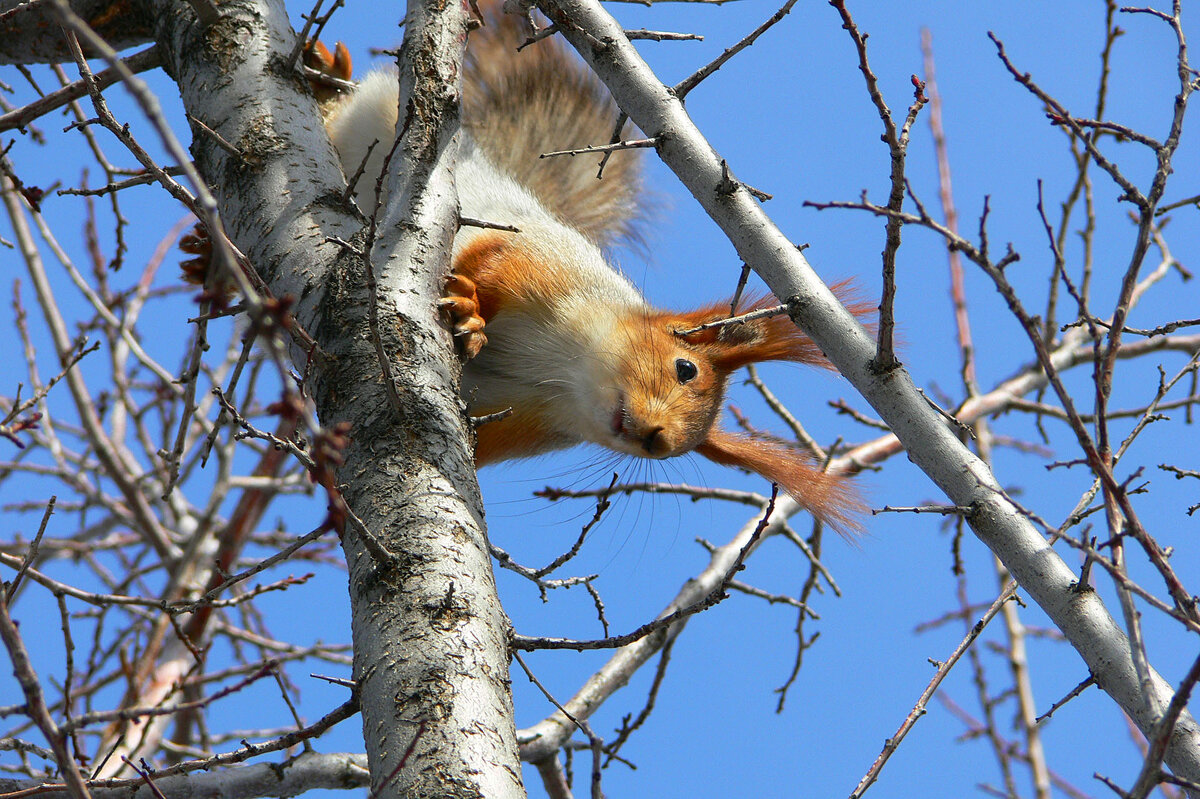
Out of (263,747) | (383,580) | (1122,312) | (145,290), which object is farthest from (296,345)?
(145,290)

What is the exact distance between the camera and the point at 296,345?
6.94ft

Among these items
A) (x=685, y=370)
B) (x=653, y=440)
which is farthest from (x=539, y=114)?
(x=653, y=440)

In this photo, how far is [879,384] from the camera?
6.04ft

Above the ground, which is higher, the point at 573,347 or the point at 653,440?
the point at 573,347

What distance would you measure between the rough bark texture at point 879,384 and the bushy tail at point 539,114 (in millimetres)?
2240

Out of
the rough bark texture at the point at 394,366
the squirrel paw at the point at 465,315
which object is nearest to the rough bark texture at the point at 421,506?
the rough bark texture at the point at 394,366

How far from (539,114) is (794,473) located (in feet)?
7.11

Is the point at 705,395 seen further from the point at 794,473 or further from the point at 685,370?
the point at 794,473

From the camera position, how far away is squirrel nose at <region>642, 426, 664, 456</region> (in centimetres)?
344

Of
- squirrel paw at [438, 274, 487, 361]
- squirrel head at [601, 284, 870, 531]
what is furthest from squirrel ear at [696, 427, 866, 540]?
squirrel paw at [438, 274, 487, 361]

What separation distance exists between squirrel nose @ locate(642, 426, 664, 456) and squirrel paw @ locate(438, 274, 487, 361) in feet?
2.63

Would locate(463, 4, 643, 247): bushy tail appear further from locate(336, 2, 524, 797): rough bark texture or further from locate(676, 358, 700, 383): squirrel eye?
locate(336, 2, 524, 797): rough bark texture

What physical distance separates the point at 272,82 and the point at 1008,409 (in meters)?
3.20

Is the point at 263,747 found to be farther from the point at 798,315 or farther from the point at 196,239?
the point at 196,239
